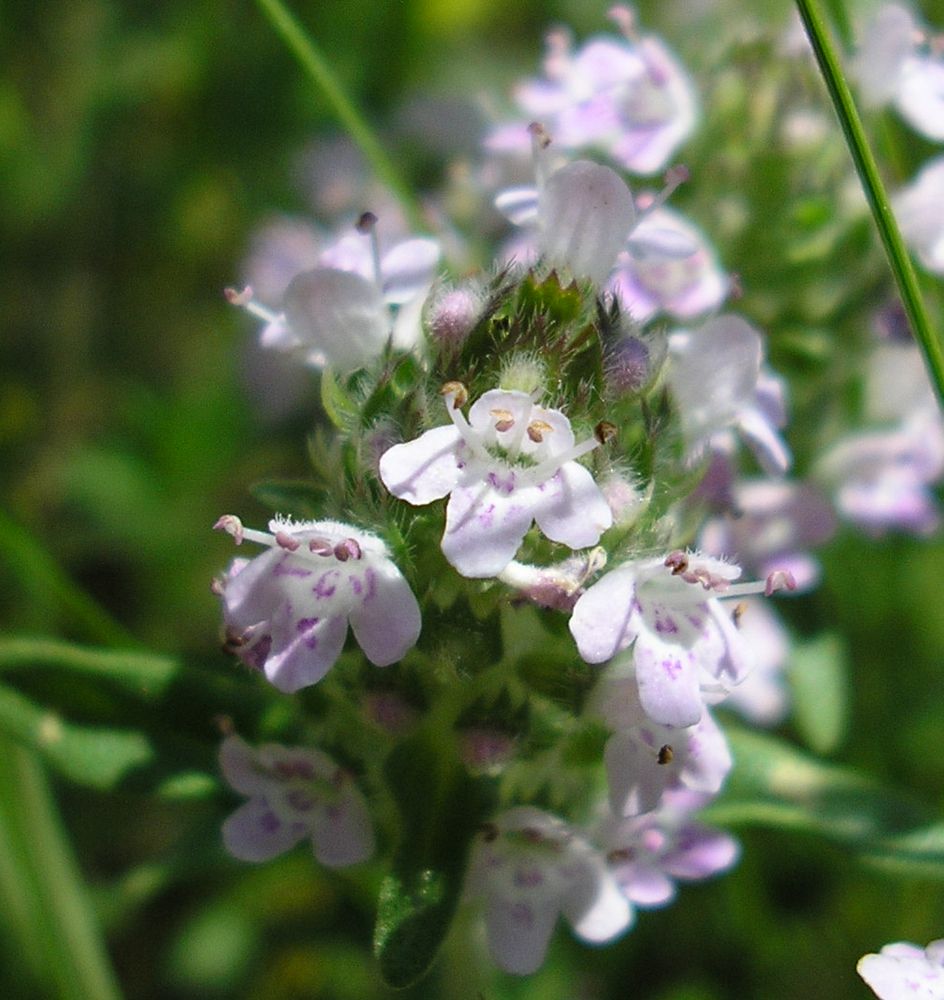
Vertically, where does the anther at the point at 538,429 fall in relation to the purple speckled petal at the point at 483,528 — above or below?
above

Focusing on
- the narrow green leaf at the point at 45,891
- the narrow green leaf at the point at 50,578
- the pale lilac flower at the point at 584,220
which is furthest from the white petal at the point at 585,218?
the narrow green leaf at the point at 45,891

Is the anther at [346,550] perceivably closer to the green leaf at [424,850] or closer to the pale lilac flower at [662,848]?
the green leaf at [424,850]

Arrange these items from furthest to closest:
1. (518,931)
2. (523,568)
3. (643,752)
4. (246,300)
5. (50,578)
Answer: (50,578) → (246,300) → (518,931) → (643,752) → (523,568)

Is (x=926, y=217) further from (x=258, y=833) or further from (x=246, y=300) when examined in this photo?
(x=258, y=833)

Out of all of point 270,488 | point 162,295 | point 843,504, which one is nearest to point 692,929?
point 843,504

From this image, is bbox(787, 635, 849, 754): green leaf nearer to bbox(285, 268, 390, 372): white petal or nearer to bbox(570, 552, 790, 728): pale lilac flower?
bbox(570, 552, 790, 728): pale lilac flower

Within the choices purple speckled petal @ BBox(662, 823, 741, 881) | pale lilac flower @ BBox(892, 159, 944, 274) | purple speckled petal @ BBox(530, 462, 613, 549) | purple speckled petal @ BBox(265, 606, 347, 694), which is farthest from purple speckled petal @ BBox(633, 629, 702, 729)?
pale lilac flower @ BBox(892, 159, 944, 274)

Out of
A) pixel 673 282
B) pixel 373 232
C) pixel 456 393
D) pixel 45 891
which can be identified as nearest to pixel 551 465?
pixel 456 393

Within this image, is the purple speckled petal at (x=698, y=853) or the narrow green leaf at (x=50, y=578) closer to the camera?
the purple speckled petal at (x=698, y=853)
